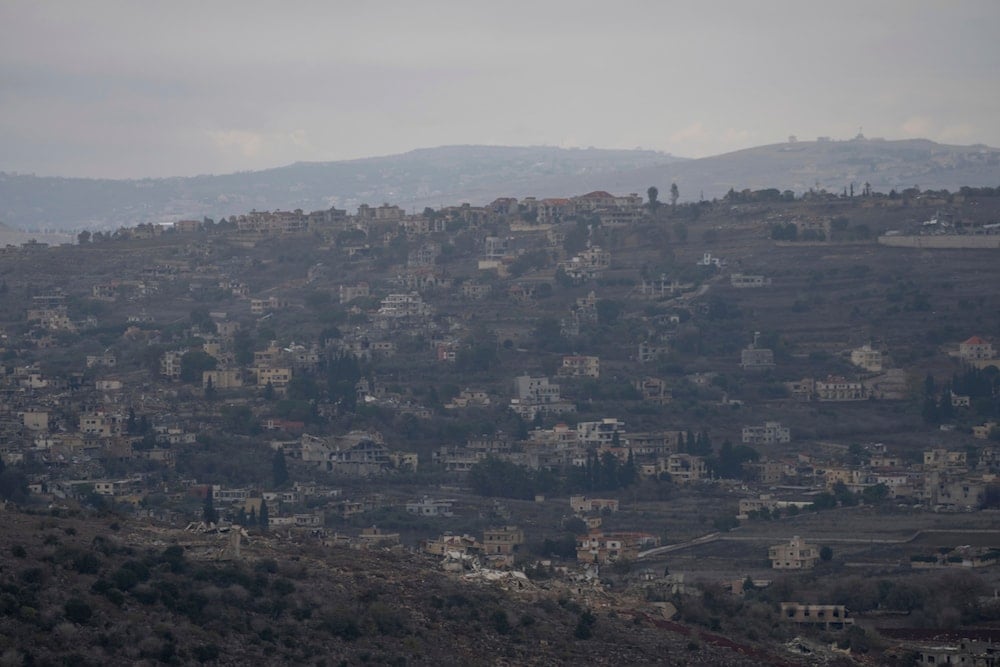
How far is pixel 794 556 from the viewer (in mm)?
45969

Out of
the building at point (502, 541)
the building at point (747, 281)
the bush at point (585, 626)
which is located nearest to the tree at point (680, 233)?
the building at point (747, 281)

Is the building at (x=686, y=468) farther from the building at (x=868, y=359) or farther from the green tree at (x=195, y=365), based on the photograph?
the green tree at (x=195, y=365)

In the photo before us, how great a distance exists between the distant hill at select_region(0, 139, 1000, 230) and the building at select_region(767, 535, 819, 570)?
106 meters

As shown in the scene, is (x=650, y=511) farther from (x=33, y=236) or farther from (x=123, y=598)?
(x=33, y=236)

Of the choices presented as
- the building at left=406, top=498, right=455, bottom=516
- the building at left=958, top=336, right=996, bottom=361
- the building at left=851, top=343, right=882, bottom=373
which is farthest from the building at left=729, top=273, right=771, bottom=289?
the building at left=406, top=498, right=455, bottom=516

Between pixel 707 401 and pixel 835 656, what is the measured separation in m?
34.3

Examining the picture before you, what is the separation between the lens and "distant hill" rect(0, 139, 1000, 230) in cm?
16012

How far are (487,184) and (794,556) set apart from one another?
14219 cm

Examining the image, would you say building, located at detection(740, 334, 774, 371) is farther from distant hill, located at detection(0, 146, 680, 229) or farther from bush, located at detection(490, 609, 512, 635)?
distant hill, located at detection(0, 146, 680, 229)

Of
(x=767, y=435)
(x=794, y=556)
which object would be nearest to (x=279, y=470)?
(x=767, y=435)

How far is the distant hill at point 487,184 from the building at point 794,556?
10616 cm

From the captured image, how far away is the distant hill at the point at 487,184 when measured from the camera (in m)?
160

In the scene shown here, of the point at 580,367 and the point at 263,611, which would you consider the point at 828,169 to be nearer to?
the point at 580,367

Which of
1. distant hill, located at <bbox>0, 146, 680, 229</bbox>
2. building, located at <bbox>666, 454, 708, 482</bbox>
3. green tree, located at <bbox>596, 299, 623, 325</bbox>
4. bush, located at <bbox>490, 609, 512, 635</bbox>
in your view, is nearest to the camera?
bush, located at <bbox>490, 609, 512, 635</bbox>
